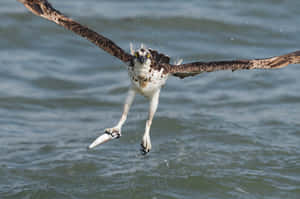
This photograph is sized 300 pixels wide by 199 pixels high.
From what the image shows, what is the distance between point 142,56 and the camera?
873 cm

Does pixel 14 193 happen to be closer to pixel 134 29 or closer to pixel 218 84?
pixel 218 84

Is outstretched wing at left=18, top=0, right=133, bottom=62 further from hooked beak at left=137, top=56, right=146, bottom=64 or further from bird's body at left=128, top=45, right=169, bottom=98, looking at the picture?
hooked beak at left=137, top=56, right=146, bottom=64

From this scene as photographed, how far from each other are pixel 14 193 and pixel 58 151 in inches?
75.7

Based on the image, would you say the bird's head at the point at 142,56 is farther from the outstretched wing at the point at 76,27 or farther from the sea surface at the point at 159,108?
the sea surface at the point at 159,108

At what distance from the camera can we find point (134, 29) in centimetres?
1844

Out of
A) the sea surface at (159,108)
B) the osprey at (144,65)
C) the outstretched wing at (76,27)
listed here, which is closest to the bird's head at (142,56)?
the osprey at (144,65)

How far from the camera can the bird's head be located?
344 inches

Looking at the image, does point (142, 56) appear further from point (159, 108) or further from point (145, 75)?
point (159, 108)

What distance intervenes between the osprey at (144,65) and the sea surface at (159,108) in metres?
1.81

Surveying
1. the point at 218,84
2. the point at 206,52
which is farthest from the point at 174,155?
the point at 206,52

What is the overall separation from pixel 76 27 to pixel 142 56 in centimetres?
142

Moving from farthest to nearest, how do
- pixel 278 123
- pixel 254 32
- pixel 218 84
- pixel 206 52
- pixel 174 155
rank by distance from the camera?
1. pixel 254 32
2. pixel 206 52
3. pixel 218 84
4. pixel 278 123
5. pixel 174 155

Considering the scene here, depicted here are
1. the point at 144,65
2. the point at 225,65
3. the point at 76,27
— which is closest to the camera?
the point at 144,65

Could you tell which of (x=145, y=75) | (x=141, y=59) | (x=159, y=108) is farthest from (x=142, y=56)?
(x=159, y=108)
